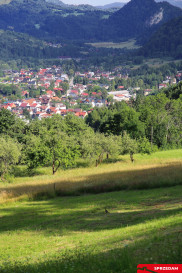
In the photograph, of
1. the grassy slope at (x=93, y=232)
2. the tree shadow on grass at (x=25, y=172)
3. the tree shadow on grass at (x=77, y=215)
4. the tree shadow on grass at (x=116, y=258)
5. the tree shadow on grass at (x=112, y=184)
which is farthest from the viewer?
the tree shadow on grass at (x=25, y=172)

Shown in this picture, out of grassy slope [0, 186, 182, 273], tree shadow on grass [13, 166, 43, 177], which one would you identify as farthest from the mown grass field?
tree shadow on grass [13, 166, 43, 177]

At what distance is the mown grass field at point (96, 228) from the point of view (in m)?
6.72

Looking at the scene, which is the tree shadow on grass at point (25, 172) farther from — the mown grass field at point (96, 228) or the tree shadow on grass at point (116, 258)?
the tree shadow on grass at point (116, 258)

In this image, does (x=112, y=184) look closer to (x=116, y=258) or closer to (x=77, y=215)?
(x=77, y=215)

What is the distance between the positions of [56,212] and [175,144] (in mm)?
42325

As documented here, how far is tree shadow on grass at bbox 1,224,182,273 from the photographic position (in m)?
6.11

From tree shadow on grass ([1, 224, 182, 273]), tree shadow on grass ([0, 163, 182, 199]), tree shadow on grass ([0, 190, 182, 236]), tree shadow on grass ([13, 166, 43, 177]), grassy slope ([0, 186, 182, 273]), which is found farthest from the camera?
tree shadow on grass ([13, 166, 43, 177])

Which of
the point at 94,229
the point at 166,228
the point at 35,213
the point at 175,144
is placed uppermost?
the point at 166,228

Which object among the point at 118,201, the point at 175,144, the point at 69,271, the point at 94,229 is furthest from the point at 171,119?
the point at 69,271

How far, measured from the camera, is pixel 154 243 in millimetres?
7129

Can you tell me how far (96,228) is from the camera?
10.8 m

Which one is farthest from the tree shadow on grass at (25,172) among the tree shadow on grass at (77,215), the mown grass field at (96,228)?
the tree shadow on grass at (77,215)

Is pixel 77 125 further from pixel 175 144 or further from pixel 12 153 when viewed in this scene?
pixel 12 153

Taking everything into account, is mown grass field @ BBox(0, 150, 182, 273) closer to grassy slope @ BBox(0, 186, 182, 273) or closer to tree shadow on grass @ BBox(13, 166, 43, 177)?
grassy slope @ BBox(0, 186, 182, 273)
